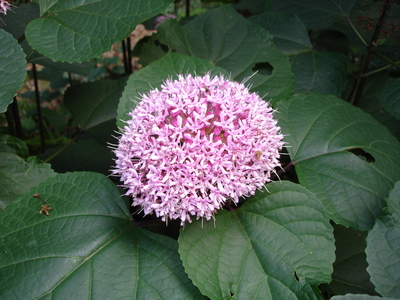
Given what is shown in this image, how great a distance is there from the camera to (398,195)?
1.43m

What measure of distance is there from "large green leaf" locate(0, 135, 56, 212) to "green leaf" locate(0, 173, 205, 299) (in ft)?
0.97

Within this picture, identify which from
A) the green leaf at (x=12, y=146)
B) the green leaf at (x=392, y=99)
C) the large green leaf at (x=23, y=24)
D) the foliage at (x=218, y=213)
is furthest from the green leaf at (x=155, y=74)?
the green leaf at (x=392, y=99)

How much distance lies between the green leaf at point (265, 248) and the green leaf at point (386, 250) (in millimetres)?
191

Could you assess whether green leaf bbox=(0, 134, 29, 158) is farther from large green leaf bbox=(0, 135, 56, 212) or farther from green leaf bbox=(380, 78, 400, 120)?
green leaf bbox=(380, 78, 400, 120)

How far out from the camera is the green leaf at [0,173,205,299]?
4.01ft

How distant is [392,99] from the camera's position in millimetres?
2029

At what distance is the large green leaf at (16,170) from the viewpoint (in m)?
1.65

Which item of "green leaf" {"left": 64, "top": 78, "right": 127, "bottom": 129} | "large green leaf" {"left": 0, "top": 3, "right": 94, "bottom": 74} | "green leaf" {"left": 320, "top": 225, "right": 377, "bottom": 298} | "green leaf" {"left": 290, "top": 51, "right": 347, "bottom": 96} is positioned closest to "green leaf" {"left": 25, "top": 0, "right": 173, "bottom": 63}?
"large green leaf" {"left": 0, "top": 3, "right": 94, "bottom": 74}

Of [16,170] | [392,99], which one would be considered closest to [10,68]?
[16,170]

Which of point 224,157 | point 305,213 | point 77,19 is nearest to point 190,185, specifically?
point 224,157

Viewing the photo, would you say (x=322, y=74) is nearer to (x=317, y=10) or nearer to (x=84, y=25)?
(x=317, y=10)

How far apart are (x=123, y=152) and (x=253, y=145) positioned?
50cm

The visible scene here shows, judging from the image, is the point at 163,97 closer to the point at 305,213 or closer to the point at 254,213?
the point at 254,213

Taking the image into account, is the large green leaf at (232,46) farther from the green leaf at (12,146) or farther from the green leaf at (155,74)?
the green leaf at (12,146)
